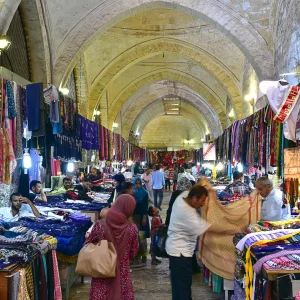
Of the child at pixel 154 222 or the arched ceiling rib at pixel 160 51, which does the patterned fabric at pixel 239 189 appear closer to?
the child at pixel 154 222

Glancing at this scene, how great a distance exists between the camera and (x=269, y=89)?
5.11 meters

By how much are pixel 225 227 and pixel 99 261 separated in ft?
4.97

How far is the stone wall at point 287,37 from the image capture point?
7949mm

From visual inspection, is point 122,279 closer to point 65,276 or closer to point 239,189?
point 65,276

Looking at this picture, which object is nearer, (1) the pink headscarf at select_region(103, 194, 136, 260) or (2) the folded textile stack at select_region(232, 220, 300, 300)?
(2) the folded textile stack at select_region(232, 220, 300, 300)

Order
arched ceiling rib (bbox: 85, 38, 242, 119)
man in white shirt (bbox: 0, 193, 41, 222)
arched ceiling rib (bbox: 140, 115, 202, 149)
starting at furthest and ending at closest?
1. arched ceiling rib (bbox: 140, 115, 202, 149)
2. arched ceiling rib (bbox: 85, 38, 242, 119)
3. man in white shirt (bbox: 0, 193, 41, 222)

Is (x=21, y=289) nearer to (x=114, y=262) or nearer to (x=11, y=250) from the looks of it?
(x=11, y=250)

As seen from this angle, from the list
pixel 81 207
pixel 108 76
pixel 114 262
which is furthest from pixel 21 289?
pixel 108 76

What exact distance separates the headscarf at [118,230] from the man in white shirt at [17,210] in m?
1.94

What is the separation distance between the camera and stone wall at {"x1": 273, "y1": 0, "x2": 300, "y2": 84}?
313 inches

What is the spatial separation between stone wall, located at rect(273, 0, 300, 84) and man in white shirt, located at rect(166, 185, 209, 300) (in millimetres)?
4853

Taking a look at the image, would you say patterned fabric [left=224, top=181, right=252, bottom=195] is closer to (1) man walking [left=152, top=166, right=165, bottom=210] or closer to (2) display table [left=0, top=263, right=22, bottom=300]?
(1) man walking [left=152, top=166, right=165, bottom=210]

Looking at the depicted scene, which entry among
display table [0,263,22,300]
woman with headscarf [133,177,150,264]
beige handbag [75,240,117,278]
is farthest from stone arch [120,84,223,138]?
display table [0,263,22,300]

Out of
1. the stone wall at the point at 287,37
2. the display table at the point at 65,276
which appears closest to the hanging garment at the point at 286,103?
the display table at the point at 65,276
